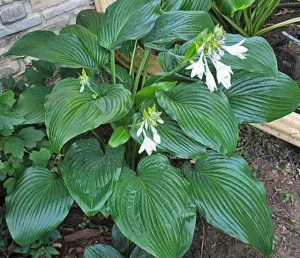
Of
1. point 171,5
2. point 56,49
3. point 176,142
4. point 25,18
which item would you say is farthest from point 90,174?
point 25,18

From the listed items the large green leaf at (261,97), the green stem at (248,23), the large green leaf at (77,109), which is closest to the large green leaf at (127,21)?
the large green leaf at (77,109)

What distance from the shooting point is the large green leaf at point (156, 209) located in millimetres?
1159

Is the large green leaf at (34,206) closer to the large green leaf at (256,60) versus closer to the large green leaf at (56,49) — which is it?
the large green leaf at (56,49)

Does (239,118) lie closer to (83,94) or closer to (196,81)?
(196,81)

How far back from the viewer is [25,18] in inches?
72.5

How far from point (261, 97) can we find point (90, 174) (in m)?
0.61

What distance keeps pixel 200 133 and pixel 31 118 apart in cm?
58

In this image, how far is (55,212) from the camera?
1294 millimetres

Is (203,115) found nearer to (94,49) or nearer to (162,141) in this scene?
(162,141)

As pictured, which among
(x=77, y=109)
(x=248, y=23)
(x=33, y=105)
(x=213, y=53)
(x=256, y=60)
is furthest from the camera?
(x=248, y=23)

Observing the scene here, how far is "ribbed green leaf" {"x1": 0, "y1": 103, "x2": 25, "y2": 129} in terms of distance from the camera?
122 cm

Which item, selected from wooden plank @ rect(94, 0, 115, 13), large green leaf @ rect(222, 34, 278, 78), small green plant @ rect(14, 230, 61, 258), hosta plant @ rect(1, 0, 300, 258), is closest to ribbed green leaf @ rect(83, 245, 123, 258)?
hosta plant @ rect(1, 0, 300, 258)

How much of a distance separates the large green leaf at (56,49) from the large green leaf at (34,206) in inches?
15.4

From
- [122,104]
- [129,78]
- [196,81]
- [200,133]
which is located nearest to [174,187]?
[200,133]
